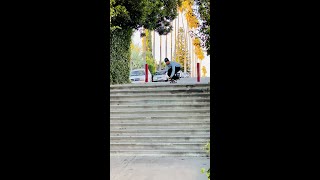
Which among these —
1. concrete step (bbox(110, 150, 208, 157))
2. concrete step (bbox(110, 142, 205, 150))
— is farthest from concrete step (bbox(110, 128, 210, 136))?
concrete step (bbox(110, 150, 208, 157))

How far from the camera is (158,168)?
6387 mm

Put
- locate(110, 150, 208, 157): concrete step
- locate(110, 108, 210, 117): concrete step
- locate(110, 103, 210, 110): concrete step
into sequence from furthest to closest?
locate(110, 103, 210, 110): concrete step, locate(110, 108, 210, 117): concrete step, locate(110, 150, 208, 157): concrete step

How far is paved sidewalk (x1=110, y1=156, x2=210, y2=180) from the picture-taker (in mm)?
5746

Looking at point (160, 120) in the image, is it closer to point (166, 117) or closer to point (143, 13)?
point (166, 117)

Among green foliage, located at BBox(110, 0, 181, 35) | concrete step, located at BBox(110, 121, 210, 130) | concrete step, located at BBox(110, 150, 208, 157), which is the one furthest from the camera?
green foliage, located at BBox(110, 0, 181, 35)

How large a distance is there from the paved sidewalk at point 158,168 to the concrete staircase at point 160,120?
0.49 meters

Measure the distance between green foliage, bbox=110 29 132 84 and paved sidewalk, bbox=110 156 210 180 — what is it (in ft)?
16.5

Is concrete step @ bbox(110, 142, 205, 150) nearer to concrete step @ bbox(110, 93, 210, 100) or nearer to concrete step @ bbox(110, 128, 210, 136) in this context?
concrete step @ bbox(110, 128, 210, 136)

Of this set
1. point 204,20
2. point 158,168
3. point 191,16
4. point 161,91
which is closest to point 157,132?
point 161,91
